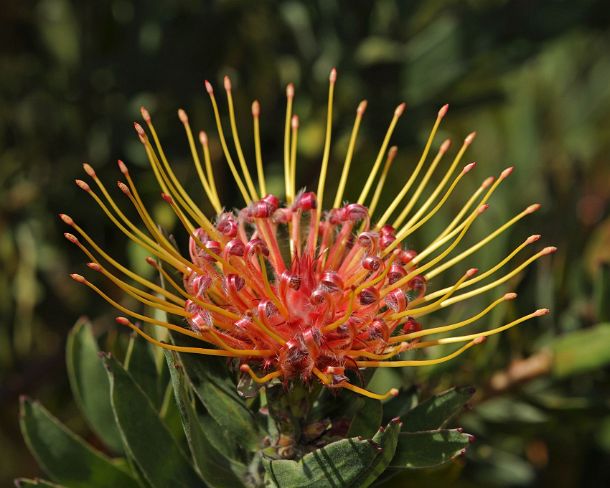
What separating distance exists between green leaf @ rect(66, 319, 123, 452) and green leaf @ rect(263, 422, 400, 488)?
445 mm

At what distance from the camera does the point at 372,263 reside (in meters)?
1.15

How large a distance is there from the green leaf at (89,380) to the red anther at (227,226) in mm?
310

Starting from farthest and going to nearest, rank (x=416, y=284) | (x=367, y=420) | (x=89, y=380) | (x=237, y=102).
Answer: (x=237, y=102), (x=89, y=380), (x=416, y=284), (x=367, y=420)

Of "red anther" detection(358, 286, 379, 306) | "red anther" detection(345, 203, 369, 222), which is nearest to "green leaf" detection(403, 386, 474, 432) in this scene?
"red anther" detection(358, 286, 379, 306)

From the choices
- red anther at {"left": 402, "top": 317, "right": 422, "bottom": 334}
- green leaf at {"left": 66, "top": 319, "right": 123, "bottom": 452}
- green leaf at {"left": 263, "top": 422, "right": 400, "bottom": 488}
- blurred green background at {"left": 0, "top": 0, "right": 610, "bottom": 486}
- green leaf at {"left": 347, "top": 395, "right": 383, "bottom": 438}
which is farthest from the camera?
blurred green background at {"left": 0, "top": 0, "right": 610, "bottom": 486}

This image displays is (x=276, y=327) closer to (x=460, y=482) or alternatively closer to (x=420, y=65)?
(x=460, y=482)

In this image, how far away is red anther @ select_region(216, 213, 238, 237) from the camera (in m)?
1.21

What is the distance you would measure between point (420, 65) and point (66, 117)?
0.92 meters

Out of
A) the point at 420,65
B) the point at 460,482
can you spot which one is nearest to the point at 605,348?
the point at 460,482

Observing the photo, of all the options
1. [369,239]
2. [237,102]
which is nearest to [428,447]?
[369,239]

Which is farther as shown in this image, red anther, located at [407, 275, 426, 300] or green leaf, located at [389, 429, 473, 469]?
red anther, located at [407, 275, 426, 300]

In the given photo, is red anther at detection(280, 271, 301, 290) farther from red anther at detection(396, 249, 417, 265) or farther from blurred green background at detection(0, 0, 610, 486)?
blurred green background at detection(0, 0, 610, 486)

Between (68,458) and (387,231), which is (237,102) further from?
(68,458)

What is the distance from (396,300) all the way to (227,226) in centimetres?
26
